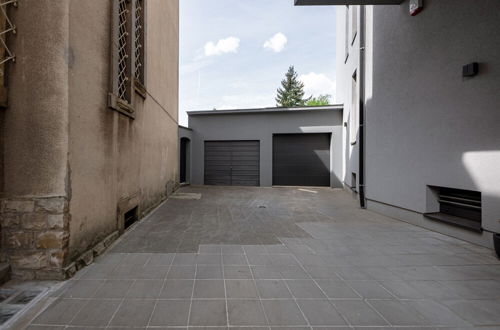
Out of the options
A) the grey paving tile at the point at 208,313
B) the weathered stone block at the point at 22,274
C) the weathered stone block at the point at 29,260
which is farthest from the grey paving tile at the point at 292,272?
the weathered stone block at the point at 22,274

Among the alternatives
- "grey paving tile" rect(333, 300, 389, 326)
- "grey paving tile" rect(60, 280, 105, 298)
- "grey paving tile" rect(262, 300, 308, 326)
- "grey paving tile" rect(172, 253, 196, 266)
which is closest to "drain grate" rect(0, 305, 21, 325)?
"grey paving tile" rect(60, 280, 105, 298)

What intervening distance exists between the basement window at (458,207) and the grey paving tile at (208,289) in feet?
13.2

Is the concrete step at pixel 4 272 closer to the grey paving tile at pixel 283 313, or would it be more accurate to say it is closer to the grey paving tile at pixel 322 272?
the grey paving tile at pixel 283 313

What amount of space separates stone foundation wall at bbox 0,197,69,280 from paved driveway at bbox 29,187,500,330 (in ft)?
1.12

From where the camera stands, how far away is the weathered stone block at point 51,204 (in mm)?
2549

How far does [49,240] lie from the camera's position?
256cm

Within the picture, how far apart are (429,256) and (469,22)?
3.65m

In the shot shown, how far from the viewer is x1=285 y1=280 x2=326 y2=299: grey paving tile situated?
94.5 inches

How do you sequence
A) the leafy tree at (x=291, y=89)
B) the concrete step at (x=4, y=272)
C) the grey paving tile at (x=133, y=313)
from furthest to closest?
the leafy tree at (x=291, y=89)
the concrete step at (x=4, y=272)
the grey paving tile at (x=133, y=313)

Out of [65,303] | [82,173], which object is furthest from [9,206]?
[65,303]

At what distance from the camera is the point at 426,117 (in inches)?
187

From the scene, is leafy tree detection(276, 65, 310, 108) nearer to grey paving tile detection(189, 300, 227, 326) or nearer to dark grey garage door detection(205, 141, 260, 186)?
dark grey garage door detection(205, 141, 260, 186)

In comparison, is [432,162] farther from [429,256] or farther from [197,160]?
[197,160]

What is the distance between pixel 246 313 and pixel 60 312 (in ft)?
5.11
